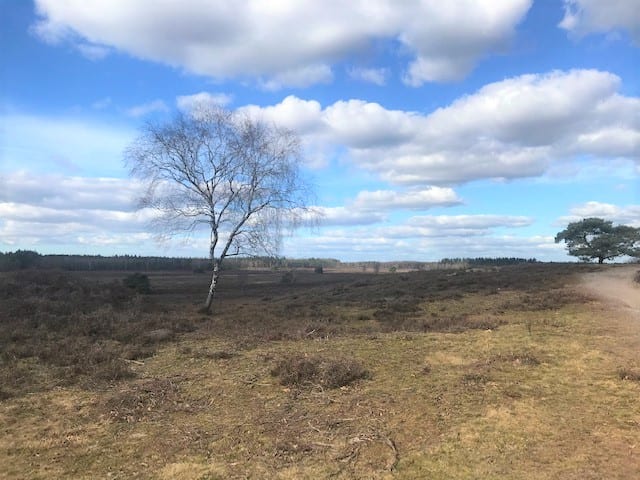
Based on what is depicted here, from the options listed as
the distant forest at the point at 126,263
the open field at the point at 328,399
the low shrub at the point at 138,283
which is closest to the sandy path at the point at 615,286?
the open field at the point at 328,399

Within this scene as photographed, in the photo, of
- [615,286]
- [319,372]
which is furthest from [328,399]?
[615,286]

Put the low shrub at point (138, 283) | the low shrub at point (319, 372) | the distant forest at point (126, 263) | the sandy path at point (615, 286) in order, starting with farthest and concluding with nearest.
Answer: the distant forest at point (126, 263)
the low shrub at point (138, 283)
the sandy path at point (615, 286)
the low shrub at point (319, 372)

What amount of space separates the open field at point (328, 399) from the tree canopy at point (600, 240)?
24.7 m

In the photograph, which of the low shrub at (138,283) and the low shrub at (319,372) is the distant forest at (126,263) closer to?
the low shrub at (138,283)

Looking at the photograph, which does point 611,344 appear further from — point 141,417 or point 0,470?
point 0,470

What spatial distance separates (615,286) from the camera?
23.2m

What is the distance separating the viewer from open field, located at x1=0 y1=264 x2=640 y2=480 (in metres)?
5.79

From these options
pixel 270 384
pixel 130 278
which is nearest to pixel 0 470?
pixel 270 384

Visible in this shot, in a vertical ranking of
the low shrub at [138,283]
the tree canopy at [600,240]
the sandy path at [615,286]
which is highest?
the tree canopy at [600,240]

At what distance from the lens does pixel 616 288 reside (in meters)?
22.5

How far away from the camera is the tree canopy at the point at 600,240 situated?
38312 mm

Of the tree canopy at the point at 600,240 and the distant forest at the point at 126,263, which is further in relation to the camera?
the distant forest at the point at 126,263

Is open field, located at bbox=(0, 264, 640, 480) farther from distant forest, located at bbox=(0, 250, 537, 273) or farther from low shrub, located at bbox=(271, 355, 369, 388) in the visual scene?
distant forest, located at bbox=(0, 250, 537, 273)

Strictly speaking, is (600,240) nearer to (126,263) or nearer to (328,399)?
(328,399)
